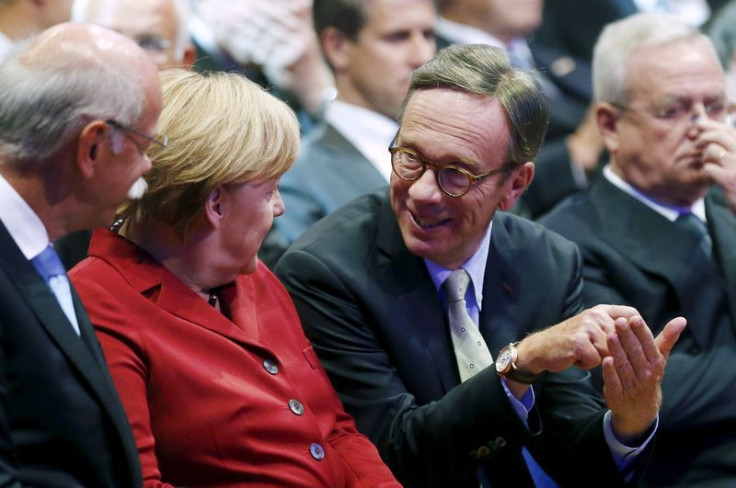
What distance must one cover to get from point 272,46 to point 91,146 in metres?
2.85

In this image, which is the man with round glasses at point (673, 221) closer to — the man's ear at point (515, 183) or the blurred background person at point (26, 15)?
the man's ear at point (515, 183)

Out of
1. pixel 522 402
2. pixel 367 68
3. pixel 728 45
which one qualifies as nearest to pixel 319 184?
pixel 367 68

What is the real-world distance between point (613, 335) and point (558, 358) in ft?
0.39

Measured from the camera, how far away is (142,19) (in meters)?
3.81

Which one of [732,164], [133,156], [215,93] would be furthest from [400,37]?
[133,156]

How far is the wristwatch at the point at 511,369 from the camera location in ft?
7.81

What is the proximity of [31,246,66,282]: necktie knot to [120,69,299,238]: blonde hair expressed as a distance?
34 centimetres

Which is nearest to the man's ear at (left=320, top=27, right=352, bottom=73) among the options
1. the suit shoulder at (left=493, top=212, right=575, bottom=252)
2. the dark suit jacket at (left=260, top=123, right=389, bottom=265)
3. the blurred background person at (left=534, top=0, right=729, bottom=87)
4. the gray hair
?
the dark suit jacket at (left=260, top=123, right=389, bottom=265)

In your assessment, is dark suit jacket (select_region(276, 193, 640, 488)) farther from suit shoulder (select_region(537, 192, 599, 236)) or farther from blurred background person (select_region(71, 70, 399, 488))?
suit shoulder (select_region(537, 192, 599, 236))

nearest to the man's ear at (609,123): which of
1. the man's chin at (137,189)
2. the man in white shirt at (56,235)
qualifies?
the man's chin at (137,189)

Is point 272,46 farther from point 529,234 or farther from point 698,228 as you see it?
point 529,234

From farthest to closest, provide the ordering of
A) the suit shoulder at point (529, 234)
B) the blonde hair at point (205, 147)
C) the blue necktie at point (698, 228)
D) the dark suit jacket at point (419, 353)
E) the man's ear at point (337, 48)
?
the man's ear at point (337, 48) < the blue necktie at point (698, 228) < the suit shoulder at point (529, 234) < the dark suit jacket at point (419, 353) < the blonde hair at point (205, 147)

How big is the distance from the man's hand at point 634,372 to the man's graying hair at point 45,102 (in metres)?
1.06

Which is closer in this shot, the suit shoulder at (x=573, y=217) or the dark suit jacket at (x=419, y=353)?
the dark suit jacket at (x=419, y=353)
